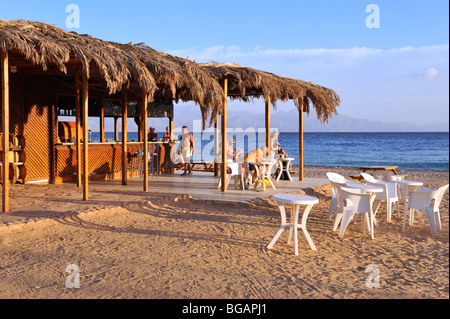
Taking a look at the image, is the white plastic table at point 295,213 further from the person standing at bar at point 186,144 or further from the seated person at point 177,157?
the seated person at point 177,157

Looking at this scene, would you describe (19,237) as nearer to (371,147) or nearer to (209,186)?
(209,186)

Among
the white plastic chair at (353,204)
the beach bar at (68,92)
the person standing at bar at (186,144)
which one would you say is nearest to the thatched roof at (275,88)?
the beach bar at (68,92)

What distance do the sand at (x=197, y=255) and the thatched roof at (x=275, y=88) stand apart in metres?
2.90

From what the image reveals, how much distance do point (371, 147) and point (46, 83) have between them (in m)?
39.4

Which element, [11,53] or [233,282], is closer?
[233,282]

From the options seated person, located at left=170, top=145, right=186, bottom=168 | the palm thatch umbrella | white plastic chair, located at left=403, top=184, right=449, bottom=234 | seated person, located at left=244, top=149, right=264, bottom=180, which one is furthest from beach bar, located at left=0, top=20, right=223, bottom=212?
white plastic chair, located at left=403, top=184, right=449, bottom=234

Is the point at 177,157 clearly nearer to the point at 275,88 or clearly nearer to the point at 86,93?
the point at 275,88

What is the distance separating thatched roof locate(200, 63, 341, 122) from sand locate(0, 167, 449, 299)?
9.52 feet

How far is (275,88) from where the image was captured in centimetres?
868

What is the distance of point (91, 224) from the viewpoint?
18.0 ft

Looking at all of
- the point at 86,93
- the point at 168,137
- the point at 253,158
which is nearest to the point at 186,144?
the point at 168,137

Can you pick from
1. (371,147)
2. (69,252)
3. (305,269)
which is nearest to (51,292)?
(69,252)

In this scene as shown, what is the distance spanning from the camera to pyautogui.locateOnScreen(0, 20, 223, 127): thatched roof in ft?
17.8

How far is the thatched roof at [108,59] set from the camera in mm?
5426
